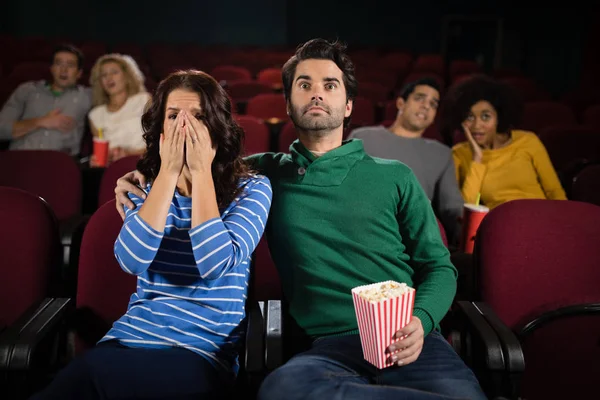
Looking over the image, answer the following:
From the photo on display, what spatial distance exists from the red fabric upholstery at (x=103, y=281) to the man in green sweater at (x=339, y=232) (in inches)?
7.5

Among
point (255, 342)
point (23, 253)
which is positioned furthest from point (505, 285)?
point (23, 253)

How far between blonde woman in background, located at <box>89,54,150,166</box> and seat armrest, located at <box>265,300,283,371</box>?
6.18 feet

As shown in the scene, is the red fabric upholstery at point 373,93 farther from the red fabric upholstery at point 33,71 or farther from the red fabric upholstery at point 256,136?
the red fabric upholstery at point 33,71

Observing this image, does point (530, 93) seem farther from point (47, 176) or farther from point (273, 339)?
point (273, 339)

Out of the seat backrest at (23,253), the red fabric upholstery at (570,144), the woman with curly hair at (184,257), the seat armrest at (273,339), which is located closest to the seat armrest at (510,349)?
the seat armrest at (273,339)

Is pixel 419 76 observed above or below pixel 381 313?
above

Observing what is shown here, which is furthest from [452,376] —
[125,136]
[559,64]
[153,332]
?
[559,64]

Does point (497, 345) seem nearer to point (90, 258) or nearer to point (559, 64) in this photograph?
point (90, 258)

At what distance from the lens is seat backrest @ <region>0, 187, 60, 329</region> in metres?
Answer: 1.58

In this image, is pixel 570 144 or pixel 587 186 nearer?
pixel 587 186

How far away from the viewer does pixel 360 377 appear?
1304 mm

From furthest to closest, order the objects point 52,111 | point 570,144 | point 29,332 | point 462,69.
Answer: point 462,69
point 570,144
point 52,111
point 29,332

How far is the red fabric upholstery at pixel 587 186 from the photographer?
7.73ft

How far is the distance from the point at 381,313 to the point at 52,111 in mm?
2669
